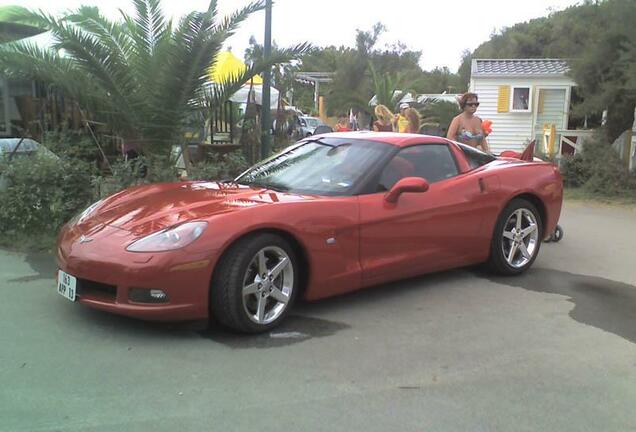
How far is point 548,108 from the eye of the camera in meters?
18.0

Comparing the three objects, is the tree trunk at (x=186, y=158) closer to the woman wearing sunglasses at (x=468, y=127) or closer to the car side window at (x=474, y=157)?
the woman wearing sunglasses at (x=468, y=127)

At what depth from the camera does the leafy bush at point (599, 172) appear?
37.0ft

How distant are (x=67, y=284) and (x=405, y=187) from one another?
2.48 m

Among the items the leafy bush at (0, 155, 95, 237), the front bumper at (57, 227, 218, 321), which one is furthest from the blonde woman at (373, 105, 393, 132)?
the front bumper at (57, 227, 218, 321)

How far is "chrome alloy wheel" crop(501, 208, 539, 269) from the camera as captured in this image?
18.5 ft

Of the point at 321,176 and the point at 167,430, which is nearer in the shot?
the point at 167,430

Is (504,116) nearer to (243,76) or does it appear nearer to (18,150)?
(243,76)

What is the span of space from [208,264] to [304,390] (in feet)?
3.30

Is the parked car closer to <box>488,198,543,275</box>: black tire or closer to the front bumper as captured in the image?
the front bumper

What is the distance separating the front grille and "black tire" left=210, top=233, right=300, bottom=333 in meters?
0.62

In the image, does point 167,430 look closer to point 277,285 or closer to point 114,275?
point 114,275

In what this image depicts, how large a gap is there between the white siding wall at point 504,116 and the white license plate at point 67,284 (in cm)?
1599

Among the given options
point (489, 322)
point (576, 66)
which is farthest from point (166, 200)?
point (576, 66)

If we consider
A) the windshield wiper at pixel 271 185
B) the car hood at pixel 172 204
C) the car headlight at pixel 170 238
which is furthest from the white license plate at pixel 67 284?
the windshield wiper at pixel 271 185
